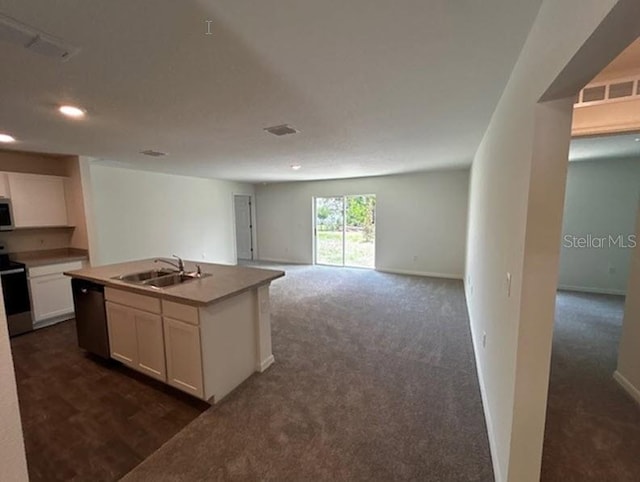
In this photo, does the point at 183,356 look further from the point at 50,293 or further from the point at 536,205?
the point at 50,293

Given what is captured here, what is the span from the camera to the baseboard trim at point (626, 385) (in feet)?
7.35

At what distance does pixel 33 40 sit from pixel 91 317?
2458 millimetres

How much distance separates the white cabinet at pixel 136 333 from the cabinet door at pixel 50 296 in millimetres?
1819

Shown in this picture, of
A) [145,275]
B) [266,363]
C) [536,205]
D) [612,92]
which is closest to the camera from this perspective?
[536,205]

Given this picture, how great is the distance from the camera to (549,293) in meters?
1.18

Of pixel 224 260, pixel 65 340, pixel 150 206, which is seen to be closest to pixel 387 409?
pixel 65 340

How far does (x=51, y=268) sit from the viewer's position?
12.0 feet

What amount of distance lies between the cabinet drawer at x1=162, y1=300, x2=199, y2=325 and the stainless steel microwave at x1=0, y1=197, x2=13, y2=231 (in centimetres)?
301

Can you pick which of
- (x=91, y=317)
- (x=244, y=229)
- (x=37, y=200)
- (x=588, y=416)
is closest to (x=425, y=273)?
(x=588, y=416)

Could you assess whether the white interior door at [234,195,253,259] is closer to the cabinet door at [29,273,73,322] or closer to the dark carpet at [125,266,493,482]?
the cabinet door at [29,273,73,322]

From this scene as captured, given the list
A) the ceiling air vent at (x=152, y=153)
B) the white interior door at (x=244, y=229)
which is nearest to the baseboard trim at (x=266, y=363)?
the ceiling air vent at (x=152, y=153)

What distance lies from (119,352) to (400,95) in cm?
331

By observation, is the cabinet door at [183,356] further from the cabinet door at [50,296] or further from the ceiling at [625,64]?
the ceiling at [625,64]

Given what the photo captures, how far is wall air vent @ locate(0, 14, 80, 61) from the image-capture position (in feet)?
3.88
